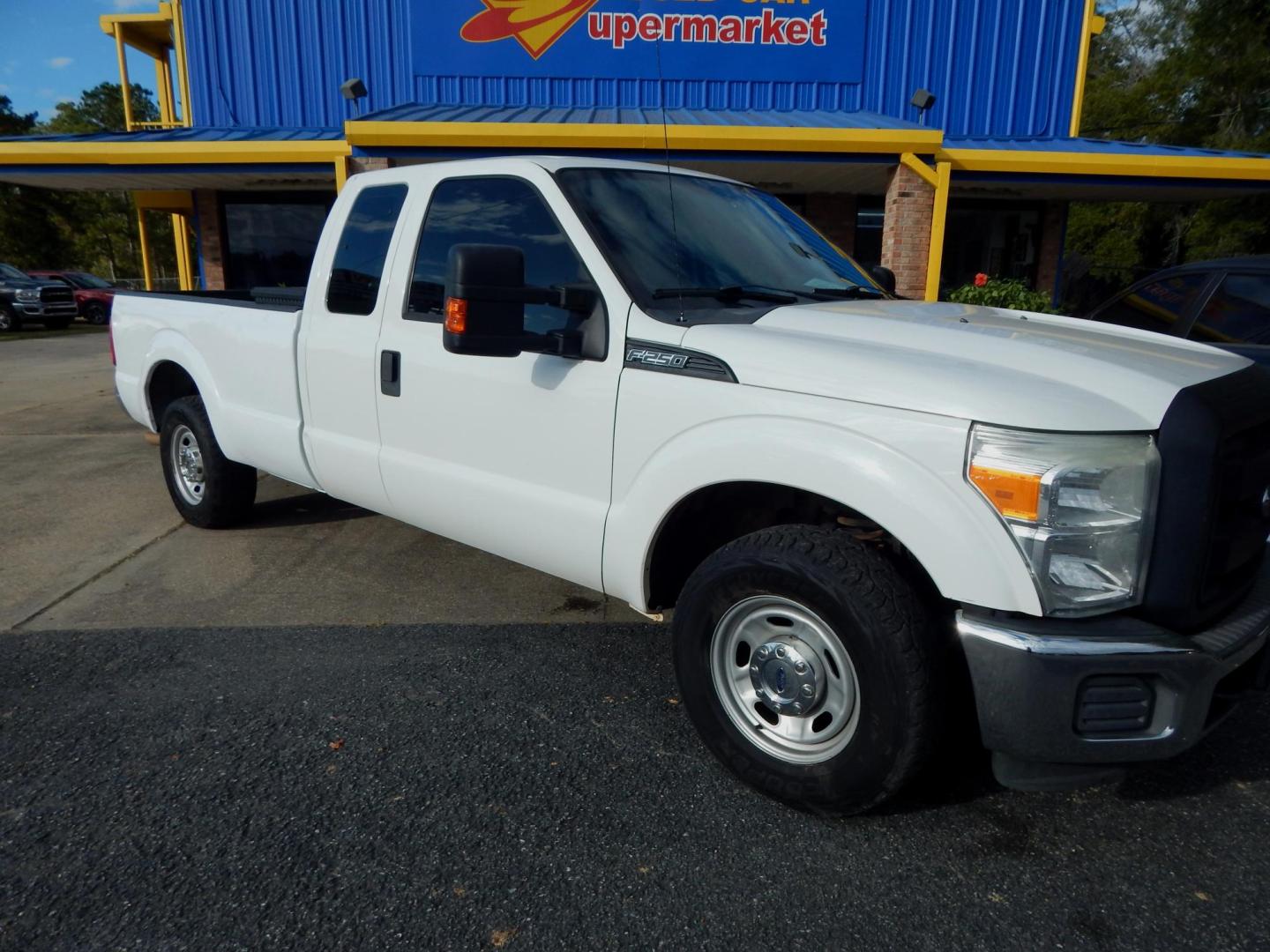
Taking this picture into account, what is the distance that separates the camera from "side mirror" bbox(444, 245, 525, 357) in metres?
2.73

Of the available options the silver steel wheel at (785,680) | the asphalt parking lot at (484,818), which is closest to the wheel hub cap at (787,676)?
the silver steel wheel at (785,680)

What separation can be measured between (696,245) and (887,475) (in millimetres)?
1375

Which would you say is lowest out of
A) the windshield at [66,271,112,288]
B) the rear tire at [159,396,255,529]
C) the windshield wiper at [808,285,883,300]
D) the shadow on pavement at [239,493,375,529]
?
the shadow on pavement at [239,493,375,529]

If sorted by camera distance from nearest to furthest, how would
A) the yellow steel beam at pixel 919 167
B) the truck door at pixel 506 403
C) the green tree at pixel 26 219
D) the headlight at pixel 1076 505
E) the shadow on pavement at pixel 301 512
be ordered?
the headlight at pixel 1076 505, the truck door at pixel 506 403, the shadow on pavement at pixel 301 512, the yellow steel beam at pixel 919 167, the green tree at pixel 26 219

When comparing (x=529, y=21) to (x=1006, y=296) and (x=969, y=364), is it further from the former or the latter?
(x=969, y=364)

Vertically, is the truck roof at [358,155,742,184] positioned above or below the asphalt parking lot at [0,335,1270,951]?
above

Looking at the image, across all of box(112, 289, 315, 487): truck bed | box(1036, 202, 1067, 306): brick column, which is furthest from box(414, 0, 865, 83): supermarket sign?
box(112, 289, 315, 487): truck bed

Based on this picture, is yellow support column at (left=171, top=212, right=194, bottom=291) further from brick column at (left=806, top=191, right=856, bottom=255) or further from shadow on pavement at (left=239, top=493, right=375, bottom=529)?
shadow on pavement at (left=239, top=493, right=375, bottom=529)

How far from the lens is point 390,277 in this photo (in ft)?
12.8

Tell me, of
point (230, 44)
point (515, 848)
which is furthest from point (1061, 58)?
point (515, 848)

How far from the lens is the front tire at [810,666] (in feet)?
7.82

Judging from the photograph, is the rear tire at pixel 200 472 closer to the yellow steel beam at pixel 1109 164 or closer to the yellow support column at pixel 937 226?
the yellow support column at pixel 937 226

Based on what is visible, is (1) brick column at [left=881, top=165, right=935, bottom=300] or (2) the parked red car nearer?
(1) brick column at [left=881, top=165, right=935, bottom=300]

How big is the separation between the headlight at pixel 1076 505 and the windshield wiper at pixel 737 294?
1205mm
